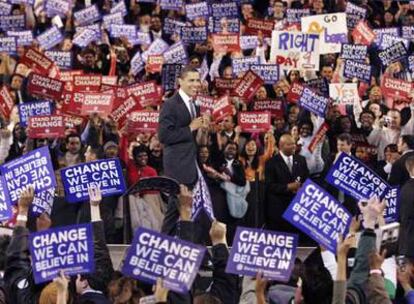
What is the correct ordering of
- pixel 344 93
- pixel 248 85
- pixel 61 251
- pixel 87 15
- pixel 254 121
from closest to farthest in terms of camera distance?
pixel 61 251, pixel 254 121, pixel 248 85, pixel 344 93, pixel 87 15

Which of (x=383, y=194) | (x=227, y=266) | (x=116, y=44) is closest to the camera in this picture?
(x=227, y=266)

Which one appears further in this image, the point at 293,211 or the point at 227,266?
the point at 293,211

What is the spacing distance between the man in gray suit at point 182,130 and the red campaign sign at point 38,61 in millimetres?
7933

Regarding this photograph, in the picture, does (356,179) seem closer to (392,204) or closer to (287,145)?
(392,204)

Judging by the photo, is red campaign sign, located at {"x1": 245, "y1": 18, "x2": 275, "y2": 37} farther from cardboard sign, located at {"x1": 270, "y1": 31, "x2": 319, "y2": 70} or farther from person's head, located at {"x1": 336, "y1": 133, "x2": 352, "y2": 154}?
person's head, located at {"x1": 336, "y1": 133, "x2": 352, "y2": 154}

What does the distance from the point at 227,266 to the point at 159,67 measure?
40.4 feet

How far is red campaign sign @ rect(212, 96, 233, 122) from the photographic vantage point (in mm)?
18625

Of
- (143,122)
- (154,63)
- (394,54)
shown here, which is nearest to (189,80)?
(143,122)

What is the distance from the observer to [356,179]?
13148 millimetres

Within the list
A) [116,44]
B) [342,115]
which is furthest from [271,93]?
[116,44]

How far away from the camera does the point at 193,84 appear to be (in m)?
13.5

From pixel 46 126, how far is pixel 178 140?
4.15 m

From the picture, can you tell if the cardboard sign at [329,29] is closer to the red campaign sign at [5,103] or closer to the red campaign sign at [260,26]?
the red campaign sign at [260,26]

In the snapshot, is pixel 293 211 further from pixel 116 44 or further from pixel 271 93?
pixel 116 44
